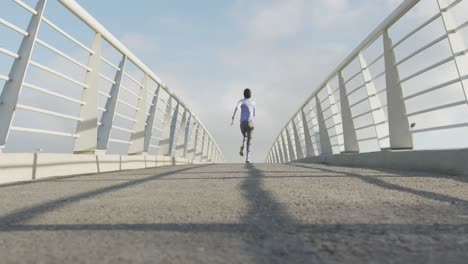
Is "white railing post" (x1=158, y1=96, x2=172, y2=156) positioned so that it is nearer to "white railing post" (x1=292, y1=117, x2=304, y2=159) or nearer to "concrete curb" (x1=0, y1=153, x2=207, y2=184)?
"concrete curb" (x1=0, y1=153, x2=207, y2=184)

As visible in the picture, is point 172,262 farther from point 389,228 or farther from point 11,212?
point 11,212

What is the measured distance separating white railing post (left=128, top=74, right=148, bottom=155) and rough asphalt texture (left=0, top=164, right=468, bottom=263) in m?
5.17

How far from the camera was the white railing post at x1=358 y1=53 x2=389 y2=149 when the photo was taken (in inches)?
258

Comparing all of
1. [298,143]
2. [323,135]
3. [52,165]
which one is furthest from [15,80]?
[298,143]

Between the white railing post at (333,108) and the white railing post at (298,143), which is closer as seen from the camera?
the white railing post at (333,108)

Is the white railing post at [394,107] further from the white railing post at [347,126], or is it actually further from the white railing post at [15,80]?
the white railing post at [15,80]

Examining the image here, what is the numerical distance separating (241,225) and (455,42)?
348 cm

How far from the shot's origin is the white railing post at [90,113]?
6.14 metres

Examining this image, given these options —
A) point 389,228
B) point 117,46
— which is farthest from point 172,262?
point 117,46

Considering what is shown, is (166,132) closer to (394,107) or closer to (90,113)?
(90,113)

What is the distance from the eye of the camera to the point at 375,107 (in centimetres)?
675

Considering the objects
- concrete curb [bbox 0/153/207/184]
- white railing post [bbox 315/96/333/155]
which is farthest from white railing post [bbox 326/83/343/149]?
concrete curb [bbox 0/153/207/184]

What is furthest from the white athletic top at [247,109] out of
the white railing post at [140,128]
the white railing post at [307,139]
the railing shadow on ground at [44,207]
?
the railing shadow on ground at [44,207]

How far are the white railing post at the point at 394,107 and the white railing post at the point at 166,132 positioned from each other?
6303 mm
